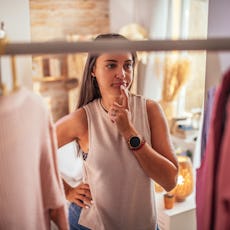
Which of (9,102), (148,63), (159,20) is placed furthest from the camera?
(159,20)

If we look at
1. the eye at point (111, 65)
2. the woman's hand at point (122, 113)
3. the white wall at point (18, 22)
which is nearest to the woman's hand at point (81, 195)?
the woman's hand at point (122, 113)

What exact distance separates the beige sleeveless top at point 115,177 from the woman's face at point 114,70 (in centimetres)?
6

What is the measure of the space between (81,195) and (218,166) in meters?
0.51

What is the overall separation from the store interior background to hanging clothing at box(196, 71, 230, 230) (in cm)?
37

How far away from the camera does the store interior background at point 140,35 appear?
1.32m

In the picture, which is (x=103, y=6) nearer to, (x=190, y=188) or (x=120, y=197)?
(x=190, y=188)

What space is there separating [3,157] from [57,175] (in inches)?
5.0

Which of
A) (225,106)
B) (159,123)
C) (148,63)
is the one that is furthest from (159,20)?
(225,106)

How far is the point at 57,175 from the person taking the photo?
74cm

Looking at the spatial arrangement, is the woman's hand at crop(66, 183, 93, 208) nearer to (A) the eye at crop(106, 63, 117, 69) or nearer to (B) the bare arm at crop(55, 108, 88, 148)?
(B) the bare arm at crop(55, 108, 88, 148)

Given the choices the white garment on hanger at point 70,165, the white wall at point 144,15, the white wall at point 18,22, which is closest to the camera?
the white garment on hanger at point 70,165

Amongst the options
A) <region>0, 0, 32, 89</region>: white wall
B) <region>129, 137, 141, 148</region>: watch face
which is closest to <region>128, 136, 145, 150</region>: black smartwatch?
<region>129, 137, 141, 148</region>: watch face

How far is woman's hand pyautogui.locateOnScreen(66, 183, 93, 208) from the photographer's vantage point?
3.40 ft

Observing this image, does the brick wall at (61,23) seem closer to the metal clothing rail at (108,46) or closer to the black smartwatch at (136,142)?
the black smartwatch at (136,142)
